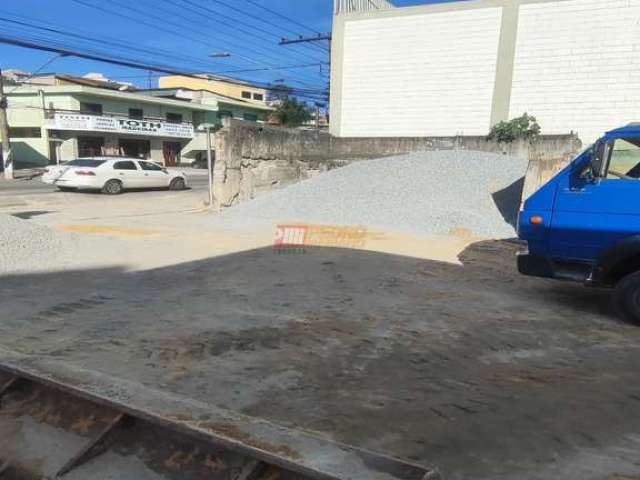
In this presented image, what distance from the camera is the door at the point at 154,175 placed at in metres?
23.3

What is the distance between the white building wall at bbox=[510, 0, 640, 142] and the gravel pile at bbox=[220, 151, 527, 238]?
21.2 ft

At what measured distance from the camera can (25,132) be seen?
137ft

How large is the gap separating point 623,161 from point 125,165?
2033cm

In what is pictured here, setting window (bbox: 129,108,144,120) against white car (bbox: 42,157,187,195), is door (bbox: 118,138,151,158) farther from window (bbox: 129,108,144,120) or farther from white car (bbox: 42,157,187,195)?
white car (bbox: 42,157,187,195)

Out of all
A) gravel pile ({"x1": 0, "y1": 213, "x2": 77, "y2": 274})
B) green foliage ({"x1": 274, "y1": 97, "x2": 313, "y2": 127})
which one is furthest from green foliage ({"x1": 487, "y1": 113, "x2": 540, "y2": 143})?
green foliage ({"x1": 274, "y1": 97, "x2": 313, "y2": 127})

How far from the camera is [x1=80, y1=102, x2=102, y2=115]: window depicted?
131ft

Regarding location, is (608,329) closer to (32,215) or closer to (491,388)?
(491,388)

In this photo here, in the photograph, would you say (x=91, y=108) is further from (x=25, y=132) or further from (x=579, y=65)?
(x=579, y=65)

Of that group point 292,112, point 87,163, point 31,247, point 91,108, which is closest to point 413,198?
point 31,247

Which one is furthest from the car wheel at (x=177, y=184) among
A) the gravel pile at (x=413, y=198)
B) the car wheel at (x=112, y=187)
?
the gravel pile at (x=413, y=198)

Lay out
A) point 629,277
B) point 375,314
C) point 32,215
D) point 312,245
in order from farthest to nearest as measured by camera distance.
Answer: point 32,215
point 312,245
point 375,314
point 629,277

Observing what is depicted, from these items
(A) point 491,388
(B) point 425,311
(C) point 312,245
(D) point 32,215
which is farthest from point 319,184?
(A) point 491,388

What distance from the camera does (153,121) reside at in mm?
43688

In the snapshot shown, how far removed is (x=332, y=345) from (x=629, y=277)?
317cm
